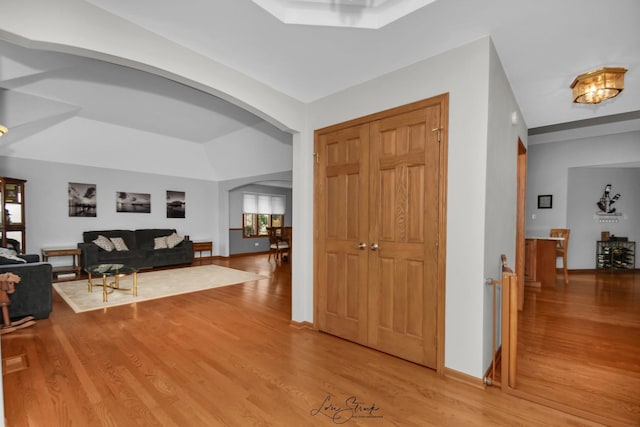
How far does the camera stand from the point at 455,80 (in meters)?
2.37

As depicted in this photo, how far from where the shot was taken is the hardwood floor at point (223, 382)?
1877 mm

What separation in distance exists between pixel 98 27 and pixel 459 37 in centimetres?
262

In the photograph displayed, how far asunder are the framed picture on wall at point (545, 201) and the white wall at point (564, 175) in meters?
0.06

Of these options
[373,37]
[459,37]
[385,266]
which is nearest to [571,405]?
[385,266]

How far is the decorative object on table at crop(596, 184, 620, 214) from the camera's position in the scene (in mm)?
6812

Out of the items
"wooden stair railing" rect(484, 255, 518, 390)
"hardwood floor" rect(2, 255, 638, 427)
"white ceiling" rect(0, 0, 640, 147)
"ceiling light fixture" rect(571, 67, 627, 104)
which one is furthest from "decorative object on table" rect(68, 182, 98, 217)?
"ceiling light fixture" rect(571, 67, 627, 104)

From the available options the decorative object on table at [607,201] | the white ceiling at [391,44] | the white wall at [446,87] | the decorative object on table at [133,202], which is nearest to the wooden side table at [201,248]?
the decorative object on table at [133,202]

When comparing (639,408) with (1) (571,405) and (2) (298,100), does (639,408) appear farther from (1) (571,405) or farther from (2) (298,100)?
(2) (298,100)

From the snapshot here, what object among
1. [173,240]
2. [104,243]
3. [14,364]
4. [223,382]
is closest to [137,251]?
[104,243]

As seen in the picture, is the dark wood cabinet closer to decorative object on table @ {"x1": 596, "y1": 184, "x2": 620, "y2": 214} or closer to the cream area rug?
the cream area rug

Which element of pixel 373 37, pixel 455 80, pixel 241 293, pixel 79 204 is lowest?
pixel 241 293

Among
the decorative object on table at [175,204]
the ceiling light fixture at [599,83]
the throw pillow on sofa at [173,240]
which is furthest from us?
the decorative object on table at [175,204]

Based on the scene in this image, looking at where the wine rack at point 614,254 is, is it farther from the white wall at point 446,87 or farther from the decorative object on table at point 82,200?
the decorative object on table at point 82,200

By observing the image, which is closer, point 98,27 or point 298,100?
point 98,27
